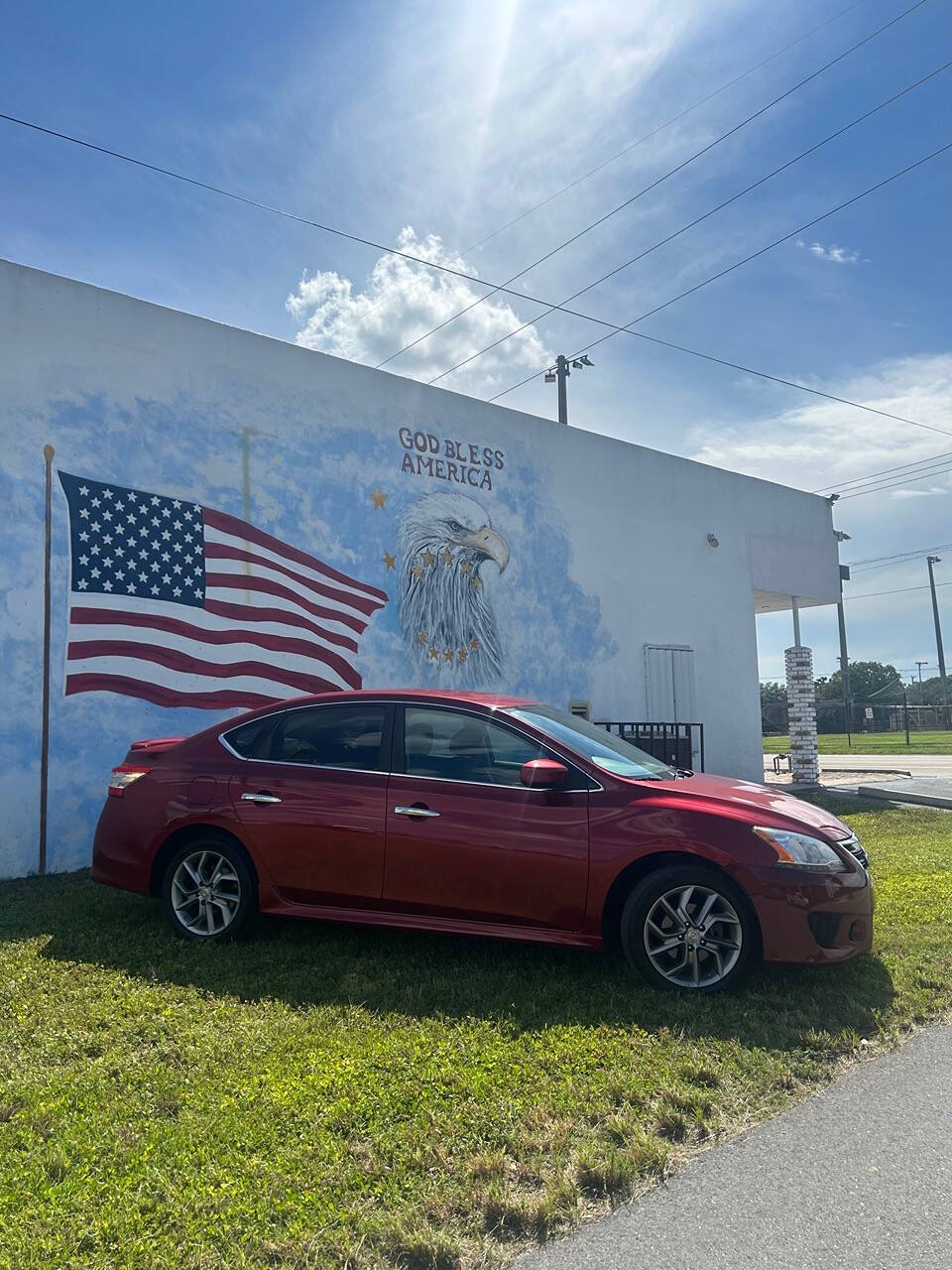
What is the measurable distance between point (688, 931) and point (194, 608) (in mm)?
6505

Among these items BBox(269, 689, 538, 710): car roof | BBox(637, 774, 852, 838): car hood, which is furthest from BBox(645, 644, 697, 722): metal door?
BBox(637, 774, 852, 838): car hood

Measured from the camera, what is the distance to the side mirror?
194 inches

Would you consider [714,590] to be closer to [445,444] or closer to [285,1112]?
[445,444]

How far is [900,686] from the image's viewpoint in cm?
8056

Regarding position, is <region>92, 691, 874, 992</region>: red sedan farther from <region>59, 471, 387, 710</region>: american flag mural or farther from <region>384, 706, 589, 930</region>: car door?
<region>59, 471, 387, 710</region>: american flag mural

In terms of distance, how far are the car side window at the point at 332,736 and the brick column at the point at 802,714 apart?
13478 mm

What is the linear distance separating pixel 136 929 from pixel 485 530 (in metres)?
7.68

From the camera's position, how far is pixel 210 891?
5621 mm

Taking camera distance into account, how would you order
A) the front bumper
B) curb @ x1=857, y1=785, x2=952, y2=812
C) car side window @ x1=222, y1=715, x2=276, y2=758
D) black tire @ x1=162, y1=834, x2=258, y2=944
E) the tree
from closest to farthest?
the front bumper, black tire @ x1=162, y1=834, x2=258, y2=944, car side window @ x1=222, y1=715, x2=276, y2=758, curb @ x1=857, y1=785, x2=952, y2=812, the tree

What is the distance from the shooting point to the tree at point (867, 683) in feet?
255

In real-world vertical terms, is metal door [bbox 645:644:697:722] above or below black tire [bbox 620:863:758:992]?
above

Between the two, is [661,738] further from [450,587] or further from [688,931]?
[688,931]

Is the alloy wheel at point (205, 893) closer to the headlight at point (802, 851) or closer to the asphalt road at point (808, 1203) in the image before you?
the headlight at point (802, 851)

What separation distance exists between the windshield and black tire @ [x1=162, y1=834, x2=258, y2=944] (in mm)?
1859
